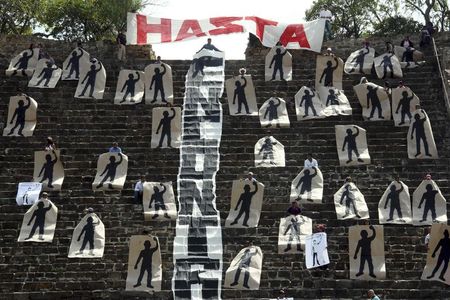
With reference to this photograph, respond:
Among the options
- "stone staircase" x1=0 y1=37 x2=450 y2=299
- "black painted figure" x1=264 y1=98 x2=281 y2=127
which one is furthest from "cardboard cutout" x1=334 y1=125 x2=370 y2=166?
"black painted figure" x1=264 y1=98 x2=281 y2=127

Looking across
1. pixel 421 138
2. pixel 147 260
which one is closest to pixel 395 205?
pixel 421 138

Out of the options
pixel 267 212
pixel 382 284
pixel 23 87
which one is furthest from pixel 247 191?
pixel 23 87

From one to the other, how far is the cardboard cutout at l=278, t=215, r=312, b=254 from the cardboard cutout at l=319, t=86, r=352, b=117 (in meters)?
4.17

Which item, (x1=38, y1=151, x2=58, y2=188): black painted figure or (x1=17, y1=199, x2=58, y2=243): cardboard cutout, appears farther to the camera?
A: (x1=38, y1=151, x2=58, y2=188): black painted figure

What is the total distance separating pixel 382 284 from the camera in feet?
56.8

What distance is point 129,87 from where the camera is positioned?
2339cm

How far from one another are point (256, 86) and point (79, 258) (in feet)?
24.6

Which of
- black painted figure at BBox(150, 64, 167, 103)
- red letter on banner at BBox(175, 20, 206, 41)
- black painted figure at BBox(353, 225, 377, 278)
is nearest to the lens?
black painted figure at BBox(353, 225, 377, 278)

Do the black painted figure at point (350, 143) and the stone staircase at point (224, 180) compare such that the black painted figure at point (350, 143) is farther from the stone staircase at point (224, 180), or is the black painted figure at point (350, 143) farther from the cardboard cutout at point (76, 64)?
the cardboard cutout at point (76, 64)

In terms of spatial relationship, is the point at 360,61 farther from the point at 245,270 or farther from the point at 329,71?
the point at 245,270

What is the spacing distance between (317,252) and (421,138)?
4.91 m

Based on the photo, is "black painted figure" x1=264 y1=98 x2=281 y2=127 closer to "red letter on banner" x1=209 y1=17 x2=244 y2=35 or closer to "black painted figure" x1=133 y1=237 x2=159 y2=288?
"red letter on banner" x1=209 y1=17 x2=244 y2=35

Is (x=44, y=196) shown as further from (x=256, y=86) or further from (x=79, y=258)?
(x=256, y=86)

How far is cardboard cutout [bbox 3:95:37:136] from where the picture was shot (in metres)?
21.9
